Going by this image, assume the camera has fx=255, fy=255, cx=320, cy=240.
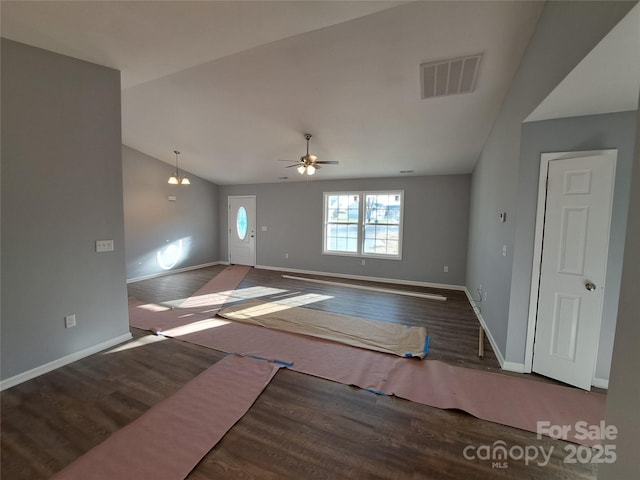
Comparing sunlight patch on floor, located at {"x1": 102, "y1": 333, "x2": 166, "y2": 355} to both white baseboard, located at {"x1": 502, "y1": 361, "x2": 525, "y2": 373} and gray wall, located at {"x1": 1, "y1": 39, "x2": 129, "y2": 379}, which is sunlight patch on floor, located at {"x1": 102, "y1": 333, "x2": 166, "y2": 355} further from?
white baseboard, located at {"x1": 502, "y1": 361, "x2": 525, "y2": 373}

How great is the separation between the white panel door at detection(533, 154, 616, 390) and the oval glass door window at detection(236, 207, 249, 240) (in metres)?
6.87

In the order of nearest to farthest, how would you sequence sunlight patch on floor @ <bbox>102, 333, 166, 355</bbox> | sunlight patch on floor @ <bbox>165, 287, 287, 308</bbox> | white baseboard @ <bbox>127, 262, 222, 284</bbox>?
1. sunlight patch on floor @ <bbox>102, 333, 166, 355</bbox>
2. sunlight patch on floor @ <bbox>165, 287, 287, 308</bbox>
3. white baseboard @ <bbox>127, 262, 222, 284</bbox>

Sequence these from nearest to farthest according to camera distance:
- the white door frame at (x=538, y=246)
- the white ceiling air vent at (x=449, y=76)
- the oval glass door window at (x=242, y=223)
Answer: the white door frame at (x=538, y=246) < the white ceiling air vent at (x=449, y=76) < the oval glass door window at (x=242, y=223)

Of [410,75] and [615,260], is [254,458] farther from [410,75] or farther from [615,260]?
[410,75]

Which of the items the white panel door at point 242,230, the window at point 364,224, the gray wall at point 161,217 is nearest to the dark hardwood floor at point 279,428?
the window at point 364,224

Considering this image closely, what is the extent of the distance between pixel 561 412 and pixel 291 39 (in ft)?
12.7

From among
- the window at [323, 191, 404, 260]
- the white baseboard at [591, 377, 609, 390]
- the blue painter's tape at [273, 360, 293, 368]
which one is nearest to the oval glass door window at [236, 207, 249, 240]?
the window at [323, 191, 404, 260]

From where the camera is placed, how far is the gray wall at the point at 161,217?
18.6ft

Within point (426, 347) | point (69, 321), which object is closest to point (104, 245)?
point (69, 321)

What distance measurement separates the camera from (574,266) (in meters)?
2.23

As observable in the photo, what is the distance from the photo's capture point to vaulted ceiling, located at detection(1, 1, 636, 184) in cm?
194

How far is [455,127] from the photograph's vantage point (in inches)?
141

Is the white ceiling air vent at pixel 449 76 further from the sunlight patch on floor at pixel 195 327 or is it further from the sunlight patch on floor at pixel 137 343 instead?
the sunlight patch on floor at pixel 137 343

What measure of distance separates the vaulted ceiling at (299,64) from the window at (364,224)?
1.38m
